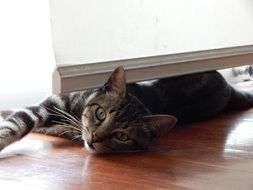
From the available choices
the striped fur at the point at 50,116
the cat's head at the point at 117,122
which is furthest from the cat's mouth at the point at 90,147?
the striped fur at the point at 50,116

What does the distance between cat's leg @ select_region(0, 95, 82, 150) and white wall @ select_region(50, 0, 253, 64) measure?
221 mm

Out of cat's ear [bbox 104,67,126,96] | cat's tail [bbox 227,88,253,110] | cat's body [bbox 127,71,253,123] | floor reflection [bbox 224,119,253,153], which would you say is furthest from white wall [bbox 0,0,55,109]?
cat's tail [bbox 227,88,253,110]

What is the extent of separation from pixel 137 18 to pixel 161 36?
0.11 m

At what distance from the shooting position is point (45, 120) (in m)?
1.40

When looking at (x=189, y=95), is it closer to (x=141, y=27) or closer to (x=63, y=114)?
(x=141, y=27)

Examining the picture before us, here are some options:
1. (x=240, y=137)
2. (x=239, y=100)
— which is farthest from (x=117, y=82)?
(x=239, y=100)

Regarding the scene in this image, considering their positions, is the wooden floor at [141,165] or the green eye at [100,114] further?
the green eye at [100,114]

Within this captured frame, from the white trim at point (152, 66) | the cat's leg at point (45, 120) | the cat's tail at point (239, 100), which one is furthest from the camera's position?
the cat's tail at point (239, 100)

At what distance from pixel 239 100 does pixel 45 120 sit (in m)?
0.83

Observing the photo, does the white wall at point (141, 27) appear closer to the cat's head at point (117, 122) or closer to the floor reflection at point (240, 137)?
the cat's head at point (117, 122)

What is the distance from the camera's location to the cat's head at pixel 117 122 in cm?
122

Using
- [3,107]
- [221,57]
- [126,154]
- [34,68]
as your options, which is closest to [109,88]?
[126,154]

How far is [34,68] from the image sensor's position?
4.68 feet

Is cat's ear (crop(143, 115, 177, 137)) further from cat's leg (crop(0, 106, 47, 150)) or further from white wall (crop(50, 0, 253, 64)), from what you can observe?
cat's leg (crop(0, 106, 47, 150))
